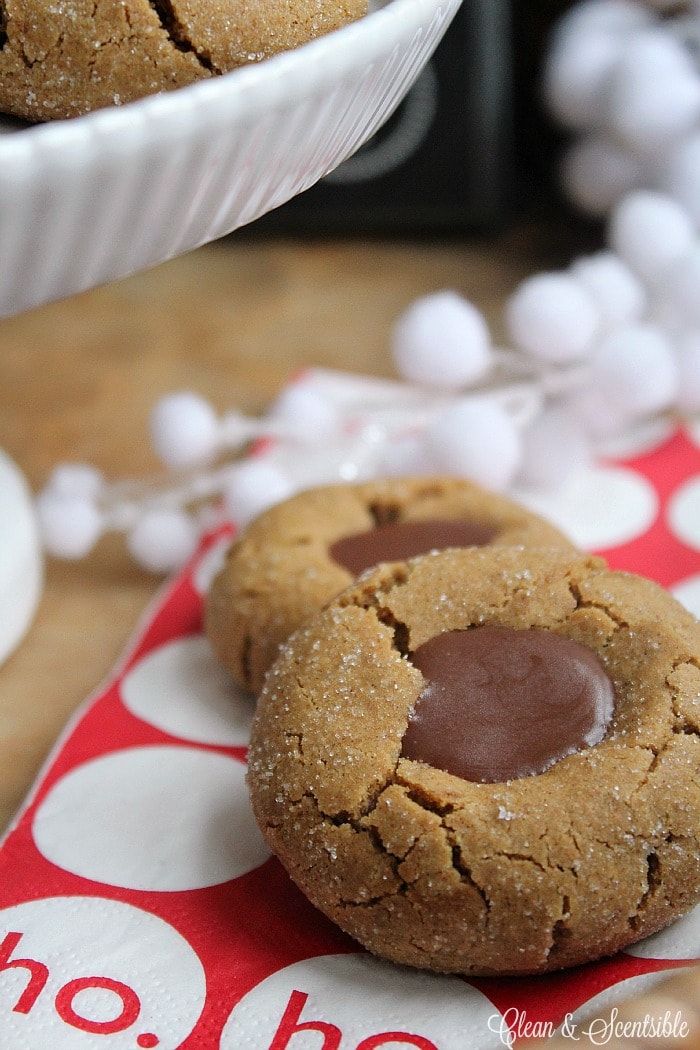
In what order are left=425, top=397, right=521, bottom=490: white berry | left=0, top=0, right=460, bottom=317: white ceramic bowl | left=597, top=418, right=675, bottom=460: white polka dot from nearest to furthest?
left=0, top=0, right=460, bottom=317: white ceramic bowl
left=425, top=397, right=521, bottom=490: white berry
left=597, top=418, right=675, bottom=460: white polka dot

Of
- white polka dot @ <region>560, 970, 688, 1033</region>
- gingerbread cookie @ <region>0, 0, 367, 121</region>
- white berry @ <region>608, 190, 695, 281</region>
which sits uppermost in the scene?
gingerbread cookie @ <region>0, 0, 367, 121</region>

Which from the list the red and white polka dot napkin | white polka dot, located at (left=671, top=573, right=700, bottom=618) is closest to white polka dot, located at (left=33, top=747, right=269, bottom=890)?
the red and white polka dot napkin

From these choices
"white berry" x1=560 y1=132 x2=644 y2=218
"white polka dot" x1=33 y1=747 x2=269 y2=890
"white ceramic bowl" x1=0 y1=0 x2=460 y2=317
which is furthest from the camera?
"white berry" x1=560 y1=132 x2=644 y2=218

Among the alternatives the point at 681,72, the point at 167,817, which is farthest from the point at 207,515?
the point at 681,72

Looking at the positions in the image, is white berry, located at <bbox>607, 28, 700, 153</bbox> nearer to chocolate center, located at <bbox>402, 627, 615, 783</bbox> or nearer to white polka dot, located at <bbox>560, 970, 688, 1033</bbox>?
chocolate center, located at <bbox>402, 627, 615, 783</bbox>

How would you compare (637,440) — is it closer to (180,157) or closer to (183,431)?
(183,431)

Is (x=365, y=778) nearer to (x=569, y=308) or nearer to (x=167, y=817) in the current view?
(x=167, y=817)

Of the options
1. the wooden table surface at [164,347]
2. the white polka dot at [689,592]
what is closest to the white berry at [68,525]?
the wooden table surface at [164,347]

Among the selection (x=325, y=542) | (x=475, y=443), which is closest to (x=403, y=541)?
(x=325, y=542)
